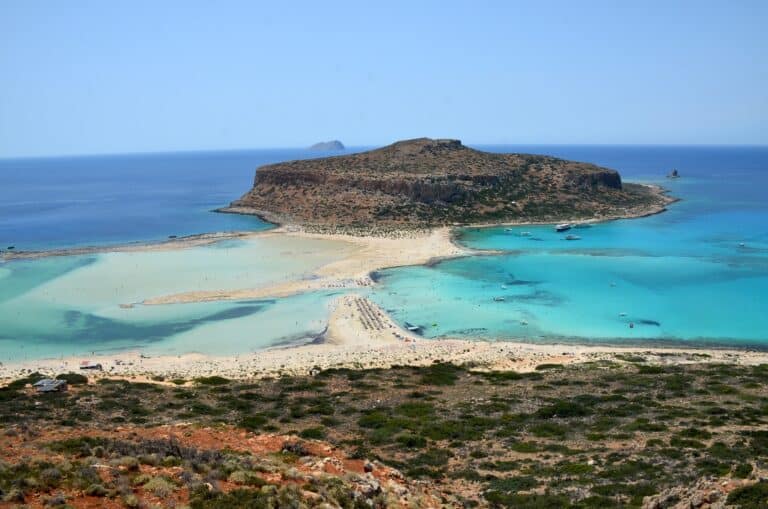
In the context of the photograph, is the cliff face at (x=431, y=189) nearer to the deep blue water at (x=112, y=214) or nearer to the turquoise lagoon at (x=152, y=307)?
the deep blue water at (x=112, y=214)

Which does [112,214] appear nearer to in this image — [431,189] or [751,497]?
[431,189]

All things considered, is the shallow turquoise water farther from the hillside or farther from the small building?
the small building

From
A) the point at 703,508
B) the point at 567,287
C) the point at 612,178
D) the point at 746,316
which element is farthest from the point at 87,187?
the point at 703,508

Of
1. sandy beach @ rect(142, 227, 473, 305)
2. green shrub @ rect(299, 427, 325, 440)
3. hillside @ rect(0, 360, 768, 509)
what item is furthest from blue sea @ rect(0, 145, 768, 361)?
green shrub @ rect(299, 427, 325, 440)

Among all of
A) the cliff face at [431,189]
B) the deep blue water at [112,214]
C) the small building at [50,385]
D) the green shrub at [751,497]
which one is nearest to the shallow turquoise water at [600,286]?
the cliff face at [431,189]

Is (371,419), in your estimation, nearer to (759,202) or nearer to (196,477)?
(196,477)

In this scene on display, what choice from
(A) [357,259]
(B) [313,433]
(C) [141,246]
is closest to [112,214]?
(C) [141,246]
